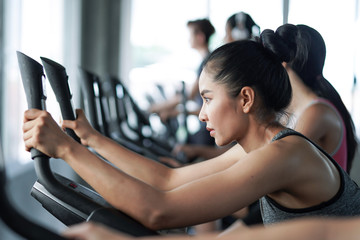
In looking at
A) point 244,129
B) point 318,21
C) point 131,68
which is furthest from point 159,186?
point 131,68

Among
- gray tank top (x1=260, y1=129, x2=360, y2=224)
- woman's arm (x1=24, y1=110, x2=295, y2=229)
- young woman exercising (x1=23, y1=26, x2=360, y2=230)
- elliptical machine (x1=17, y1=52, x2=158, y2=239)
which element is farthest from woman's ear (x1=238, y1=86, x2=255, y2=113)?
elliptical machine (x1=17, y1=52, x2=158, y2=239)

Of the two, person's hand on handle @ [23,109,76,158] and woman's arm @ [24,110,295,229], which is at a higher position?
person's hand on handle @ [23,109,76,158]

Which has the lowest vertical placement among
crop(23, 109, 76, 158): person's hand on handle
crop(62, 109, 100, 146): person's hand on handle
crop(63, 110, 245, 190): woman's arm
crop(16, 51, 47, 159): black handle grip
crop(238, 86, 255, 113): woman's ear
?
crop(63, 110, 245, 190): woman's arm

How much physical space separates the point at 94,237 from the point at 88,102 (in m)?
1.29

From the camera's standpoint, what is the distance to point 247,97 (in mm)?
1224

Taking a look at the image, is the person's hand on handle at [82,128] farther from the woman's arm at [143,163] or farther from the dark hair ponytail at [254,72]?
the dark hair ponytail at [254,72]

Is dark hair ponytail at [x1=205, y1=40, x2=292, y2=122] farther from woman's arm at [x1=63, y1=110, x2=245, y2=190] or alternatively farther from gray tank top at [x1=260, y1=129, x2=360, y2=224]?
woman's arm at [x1=63, y1=110, x2=245, y2=190]

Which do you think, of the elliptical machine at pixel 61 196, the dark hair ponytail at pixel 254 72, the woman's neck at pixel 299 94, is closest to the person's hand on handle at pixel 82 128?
the elliptical machine at pixel 61 196

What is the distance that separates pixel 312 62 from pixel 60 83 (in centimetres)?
82

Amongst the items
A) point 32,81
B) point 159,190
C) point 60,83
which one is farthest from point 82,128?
point 159,190

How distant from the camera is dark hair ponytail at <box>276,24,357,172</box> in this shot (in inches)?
56.7

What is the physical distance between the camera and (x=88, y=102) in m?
A: 1.85

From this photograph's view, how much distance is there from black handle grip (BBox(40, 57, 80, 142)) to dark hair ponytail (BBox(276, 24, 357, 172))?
1.97 ft

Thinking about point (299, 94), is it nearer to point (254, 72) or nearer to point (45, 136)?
point (254, 72)
